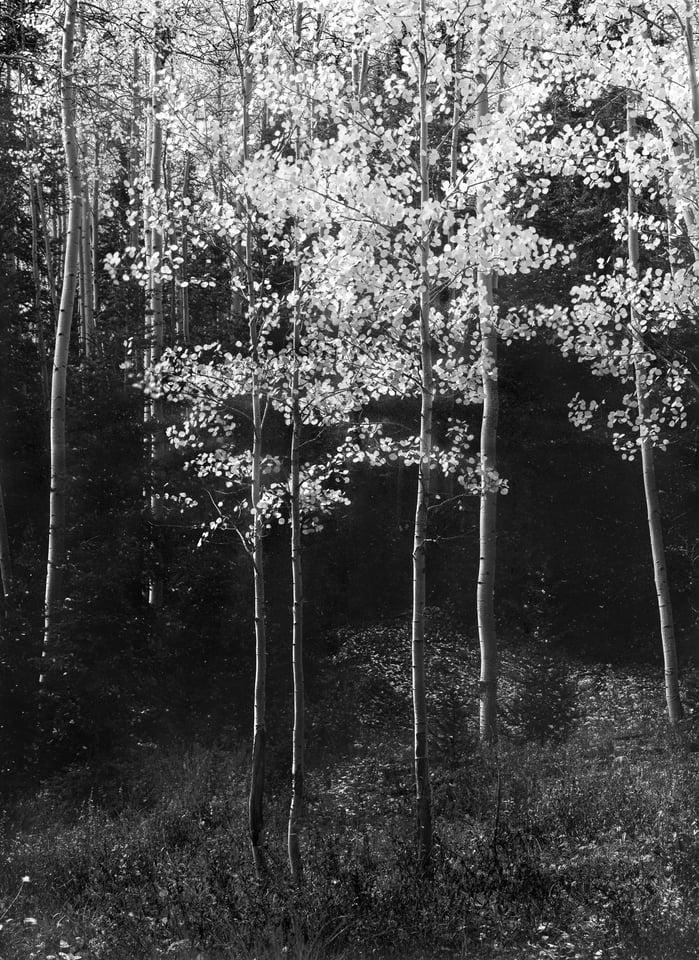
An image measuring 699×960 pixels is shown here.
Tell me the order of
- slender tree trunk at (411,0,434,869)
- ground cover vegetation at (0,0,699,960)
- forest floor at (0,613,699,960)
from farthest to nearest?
slender tree trunk at (411,0,434,869) → ground cover vegetation at (0,0,699,960) → forest floor at (0,613,699,960)

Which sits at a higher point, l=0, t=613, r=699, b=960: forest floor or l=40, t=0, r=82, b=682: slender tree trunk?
l=40, t=0, r=82, b=682: slender tree trunk

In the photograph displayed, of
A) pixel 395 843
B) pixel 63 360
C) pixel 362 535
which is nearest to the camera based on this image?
pixel 395 843

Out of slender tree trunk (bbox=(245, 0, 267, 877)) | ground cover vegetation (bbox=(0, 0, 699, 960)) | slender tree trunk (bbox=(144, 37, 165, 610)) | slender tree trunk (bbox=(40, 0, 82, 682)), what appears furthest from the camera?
slender tree trunk (bbox=(144, 37, 165, 610))

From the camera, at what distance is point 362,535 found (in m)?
17.3

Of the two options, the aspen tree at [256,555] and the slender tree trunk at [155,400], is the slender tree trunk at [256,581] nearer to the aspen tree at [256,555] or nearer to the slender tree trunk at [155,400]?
the aspen tree at [256,555]

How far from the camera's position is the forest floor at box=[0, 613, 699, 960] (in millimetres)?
6016

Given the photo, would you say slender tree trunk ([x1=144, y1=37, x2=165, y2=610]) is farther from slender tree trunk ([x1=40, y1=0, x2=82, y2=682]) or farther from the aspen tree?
the aspen tree

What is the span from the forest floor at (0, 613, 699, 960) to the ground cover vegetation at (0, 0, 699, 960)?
5 centimetres

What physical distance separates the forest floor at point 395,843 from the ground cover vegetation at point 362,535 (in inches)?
1.8

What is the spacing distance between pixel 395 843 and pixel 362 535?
9585 millimetres

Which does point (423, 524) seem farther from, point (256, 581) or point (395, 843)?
point (395, 843)

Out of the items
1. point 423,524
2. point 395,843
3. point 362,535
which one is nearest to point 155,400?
point 362,535

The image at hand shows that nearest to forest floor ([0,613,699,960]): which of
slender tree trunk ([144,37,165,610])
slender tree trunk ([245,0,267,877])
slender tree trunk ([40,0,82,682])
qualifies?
slender tree trunk ([245,0,267,877])

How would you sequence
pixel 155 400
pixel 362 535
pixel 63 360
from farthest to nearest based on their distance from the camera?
pixel 362 535 → pixel 155 400 → pixel 63 360
